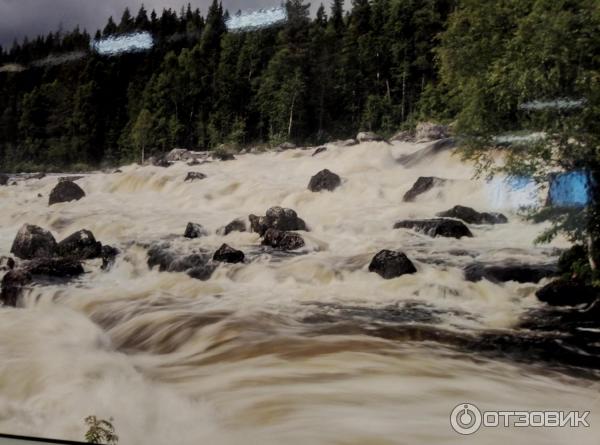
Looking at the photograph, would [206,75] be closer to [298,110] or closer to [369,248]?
[298,110]

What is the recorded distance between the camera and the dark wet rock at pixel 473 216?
58.2 inches

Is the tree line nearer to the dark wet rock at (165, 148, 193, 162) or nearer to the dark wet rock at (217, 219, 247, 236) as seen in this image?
the dark wet rock at (165, 148, 193, 162)

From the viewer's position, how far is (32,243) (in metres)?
2.17

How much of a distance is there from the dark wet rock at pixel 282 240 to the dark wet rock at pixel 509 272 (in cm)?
53

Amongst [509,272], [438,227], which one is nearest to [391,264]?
[438,227]

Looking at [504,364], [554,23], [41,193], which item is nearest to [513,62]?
[554,23]

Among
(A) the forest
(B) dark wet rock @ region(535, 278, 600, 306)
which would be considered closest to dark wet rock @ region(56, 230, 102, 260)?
(A) the forest

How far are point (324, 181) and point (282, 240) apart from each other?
0.78ft

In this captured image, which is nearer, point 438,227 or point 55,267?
point 438,227

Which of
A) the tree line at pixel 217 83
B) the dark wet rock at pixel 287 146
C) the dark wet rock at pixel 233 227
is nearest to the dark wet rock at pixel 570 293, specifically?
the tree line at pixel 217 83

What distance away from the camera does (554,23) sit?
1288 mm

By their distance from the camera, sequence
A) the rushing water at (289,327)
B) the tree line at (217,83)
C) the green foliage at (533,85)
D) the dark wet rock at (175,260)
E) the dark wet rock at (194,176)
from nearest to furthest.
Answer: the green foliage at (533,85)
the rushing water at (289,327)
the tree line at (217,83)
the dark wet rock at (175,260)
the dark wet rock at (194,176)

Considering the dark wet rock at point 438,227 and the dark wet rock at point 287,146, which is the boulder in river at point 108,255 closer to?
the dark wet rock at point 287,146

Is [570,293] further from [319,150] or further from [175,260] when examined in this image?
[175,260]
